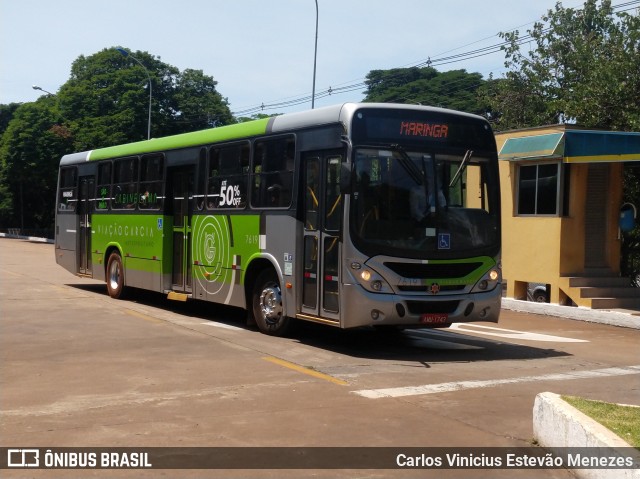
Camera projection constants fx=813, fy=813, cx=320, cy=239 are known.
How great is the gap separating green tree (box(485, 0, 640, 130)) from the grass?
68.4ft

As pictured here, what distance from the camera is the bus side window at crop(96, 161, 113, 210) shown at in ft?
59.9

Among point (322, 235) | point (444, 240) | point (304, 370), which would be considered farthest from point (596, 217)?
point (304, 370)

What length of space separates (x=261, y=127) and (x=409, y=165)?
3015mm

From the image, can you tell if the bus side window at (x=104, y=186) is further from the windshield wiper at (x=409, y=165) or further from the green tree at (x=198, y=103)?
the green tree at (x=198, y=103)

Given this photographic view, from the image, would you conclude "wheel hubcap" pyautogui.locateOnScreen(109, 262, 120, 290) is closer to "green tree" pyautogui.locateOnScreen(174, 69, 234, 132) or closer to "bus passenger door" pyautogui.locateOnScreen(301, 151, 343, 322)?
"bus passenger door" pyautogui.locateOnScreen(301, 151, 343, 322)

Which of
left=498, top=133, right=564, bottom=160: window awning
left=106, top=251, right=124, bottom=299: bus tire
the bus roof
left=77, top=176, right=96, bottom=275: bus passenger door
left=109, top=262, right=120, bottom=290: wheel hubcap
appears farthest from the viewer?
left=77, top=176, right=96, bottom=275: bus passenger door

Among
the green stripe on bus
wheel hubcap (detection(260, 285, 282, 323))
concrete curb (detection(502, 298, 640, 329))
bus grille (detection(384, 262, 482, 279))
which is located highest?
the green stripe on bus

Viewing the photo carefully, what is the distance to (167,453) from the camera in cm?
617

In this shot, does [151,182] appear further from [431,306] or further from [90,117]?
[90,117]

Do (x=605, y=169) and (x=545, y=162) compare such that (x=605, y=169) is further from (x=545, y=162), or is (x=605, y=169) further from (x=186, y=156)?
(x=186, y=156)

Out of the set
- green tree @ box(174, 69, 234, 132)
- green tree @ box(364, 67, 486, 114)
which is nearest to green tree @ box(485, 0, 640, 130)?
green tree @ box(364, 67, 486, 114)

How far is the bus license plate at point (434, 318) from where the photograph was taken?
Result: 425 inches

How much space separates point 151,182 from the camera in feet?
53.4

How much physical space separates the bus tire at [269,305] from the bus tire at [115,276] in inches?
224
